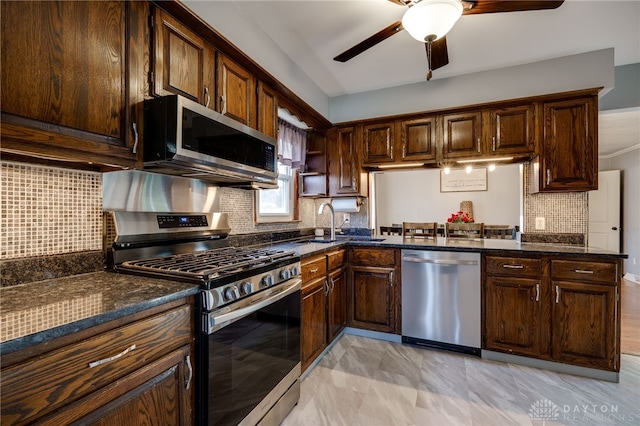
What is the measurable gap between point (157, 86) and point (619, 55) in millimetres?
3586

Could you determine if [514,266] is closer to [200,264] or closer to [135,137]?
[200,264]

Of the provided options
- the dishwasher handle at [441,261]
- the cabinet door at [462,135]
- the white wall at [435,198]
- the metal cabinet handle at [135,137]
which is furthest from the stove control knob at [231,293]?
the white wall at [435,198]

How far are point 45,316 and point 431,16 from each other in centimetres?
195

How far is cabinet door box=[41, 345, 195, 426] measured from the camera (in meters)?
0.84

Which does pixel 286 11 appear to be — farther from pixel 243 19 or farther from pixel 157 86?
pixel 157 86

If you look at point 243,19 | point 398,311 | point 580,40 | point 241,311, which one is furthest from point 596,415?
point 243,19

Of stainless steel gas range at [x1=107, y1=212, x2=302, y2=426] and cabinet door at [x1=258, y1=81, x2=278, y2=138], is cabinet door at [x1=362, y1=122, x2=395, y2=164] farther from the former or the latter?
stainless steel gas range at [x1=107, y1=212, x2=302, y2=426]

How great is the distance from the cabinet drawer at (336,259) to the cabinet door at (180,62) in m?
1.50

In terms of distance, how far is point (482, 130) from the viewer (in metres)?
2.81

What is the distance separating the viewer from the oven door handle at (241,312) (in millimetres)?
1205

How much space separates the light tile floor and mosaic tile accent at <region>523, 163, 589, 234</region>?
Result: 1141 mm

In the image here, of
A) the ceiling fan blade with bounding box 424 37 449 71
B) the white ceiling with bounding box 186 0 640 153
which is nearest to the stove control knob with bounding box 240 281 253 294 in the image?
the white ceiling with bounding box 186 0 640 153

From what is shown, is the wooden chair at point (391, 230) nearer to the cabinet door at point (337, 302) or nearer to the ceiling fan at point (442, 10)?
the cabinet door at point (337, 302)

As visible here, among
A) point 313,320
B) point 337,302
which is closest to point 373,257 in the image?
point 337,302
